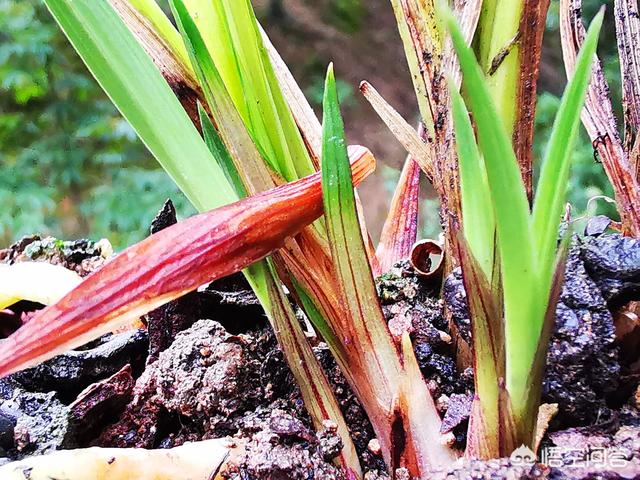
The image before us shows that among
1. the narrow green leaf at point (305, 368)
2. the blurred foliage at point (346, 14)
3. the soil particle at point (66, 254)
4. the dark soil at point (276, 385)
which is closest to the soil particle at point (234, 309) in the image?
the dark soil at point (276, 385)

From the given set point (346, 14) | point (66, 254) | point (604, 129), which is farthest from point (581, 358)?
point (346, 14)

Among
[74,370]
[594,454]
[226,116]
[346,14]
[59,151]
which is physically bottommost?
[594,454]

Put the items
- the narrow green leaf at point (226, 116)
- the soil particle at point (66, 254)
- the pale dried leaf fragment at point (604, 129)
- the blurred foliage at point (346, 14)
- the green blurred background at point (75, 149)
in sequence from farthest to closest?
1. the blurred foliage at point (346, 14)
2. the green blurred background at point (75, 149)
3. the soil particle at point (66, 254)
4. the pale dried leaf fragment at point (604, 129)
5. the narrow green leaf at point (226, 116)

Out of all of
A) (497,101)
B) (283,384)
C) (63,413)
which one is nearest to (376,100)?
(497,101)

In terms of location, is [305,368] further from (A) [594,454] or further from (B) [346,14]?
(B) [346,14]

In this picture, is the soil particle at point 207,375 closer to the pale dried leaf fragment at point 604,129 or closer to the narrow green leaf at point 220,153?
the narrow green leaf at point 220,153

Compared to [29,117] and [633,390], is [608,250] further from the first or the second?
[29,117]
